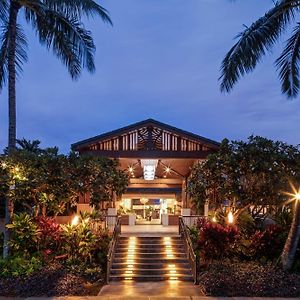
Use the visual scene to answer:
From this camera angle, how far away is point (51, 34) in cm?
1339

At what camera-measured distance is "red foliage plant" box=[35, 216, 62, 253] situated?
13.7 m

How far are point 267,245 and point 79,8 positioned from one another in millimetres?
9799

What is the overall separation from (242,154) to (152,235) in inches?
214

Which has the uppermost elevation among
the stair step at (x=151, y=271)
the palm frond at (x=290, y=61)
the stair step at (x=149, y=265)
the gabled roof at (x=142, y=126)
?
the palm frond at (x=290, y=61)

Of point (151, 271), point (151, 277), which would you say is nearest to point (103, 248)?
point (151, 271)

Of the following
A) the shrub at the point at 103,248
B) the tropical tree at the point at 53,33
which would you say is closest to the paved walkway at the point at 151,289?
the shrub at the point at 103,248

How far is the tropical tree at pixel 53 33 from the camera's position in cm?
1305

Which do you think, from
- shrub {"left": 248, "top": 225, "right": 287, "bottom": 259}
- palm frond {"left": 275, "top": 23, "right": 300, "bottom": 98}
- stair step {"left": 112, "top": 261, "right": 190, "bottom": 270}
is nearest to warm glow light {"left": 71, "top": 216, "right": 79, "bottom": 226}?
stair step {"left": 112, "top": 261, "right": 190, "bottom": 270}

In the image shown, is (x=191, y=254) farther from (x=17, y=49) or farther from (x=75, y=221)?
(x=17, y=49)

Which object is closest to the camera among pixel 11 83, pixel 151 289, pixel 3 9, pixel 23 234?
pixel 151 289

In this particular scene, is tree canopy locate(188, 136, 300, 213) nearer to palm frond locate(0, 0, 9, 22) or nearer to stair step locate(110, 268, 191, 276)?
stair step locate(110, 268, 191, 276)

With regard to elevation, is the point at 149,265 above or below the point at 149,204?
below

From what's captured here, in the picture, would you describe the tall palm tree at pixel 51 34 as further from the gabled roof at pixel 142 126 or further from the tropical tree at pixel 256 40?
the gabled roof at pixel 142 126

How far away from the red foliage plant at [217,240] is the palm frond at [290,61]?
513 cm
